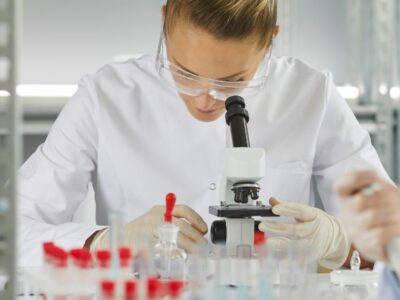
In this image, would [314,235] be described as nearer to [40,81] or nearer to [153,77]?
[153,77]

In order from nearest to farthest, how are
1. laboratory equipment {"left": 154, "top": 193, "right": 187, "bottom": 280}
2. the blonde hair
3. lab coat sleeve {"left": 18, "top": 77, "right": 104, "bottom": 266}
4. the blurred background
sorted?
1. laboratory equipment {"left": 154, "top": 193, "right": 187, "bottom": 280}
2. the blonde hair
3. lab coat sleeve {"left": 18, "top": 77, "right": 104, "bottom": 266}
4. the blurred background

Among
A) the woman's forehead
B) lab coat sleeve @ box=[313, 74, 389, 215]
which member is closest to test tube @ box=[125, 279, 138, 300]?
the woman's forehead

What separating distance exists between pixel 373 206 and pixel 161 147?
1.22 m

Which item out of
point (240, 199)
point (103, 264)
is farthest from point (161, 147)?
point (103, 264)

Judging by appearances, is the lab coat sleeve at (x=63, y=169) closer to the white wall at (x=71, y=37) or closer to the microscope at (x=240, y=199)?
the microscope at (x=240, y=199)

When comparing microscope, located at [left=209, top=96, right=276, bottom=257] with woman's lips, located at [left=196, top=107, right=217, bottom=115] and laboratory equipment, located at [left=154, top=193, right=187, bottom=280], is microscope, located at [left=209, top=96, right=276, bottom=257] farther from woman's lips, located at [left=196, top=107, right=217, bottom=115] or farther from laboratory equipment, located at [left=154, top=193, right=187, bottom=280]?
woman's lips, located at [left=196, top=107, right=217, bottom=115]

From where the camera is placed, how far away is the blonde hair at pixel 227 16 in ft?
6.39

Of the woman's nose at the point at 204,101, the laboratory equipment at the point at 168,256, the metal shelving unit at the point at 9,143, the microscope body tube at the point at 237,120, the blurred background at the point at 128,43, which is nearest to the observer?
the metal shelving unit at the point at 9,143

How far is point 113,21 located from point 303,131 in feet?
7.65

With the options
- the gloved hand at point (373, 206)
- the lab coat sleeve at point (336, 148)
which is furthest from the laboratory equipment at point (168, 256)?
the lab coat sleeve at point (336, 148)

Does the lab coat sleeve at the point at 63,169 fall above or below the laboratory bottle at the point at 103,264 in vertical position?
above

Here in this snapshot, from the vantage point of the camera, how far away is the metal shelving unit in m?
0.96

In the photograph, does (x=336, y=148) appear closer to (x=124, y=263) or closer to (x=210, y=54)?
(x=210, y=54)

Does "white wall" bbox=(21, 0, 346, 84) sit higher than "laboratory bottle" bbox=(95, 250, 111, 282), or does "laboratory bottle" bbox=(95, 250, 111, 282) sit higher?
"white wall" bbox=(21, 0, 346, 84)
